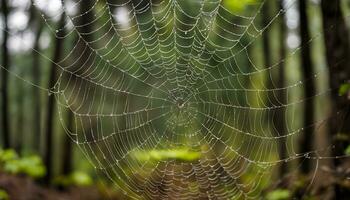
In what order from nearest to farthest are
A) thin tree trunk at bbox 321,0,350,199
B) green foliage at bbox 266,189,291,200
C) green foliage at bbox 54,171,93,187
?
thin tree trunk at bbox 321,0,350,199 < green foliage at bbox 266,189,291,200 < green foliage at bbox 54,171,93,187

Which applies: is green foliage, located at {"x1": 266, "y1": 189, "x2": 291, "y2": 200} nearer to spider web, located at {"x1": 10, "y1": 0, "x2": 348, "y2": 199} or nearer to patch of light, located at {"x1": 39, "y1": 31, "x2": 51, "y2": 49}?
spider web, located at {"x1": 10, "y1": 0, "x2": 348, "y2": 199}

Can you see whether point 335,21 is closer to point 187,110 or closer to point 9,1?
point 187,110

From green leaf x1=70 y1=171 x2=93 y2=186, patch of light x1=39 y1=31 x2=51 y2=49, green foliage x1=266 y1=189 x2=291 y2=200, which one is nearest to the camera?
green foliage x1=266 y1=189 x2=291 y2=200

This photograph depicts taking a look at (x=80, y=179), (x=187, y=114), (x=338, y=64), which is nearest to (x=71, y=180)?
(x=80, y=179)

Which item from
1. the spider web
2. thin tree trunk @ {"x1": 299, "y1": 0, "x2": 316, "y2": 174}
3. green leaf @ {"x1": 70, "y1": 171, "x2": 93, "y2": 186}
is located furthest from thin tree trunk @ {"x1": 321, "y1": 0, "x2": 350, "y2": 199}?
green leaf @ {"x1": 70, "y1": 171, "x2": 93, "y2": 186}

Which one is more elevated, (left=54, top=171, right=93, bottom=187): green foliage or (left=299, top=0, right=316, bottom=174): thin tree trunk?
(left=299, top=0, right=316, bottom=174): thin tree trunk

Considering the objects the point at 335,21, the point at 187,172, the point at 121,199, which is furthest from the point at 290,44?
the point at 335,21

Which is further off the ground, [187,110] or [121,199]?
[187,110]

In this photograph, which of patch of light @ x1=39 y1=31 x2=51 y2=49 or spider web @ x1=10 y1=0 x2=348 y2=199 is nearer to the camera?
spider web @ x1=10 y1=0 x2=348 y2=199
